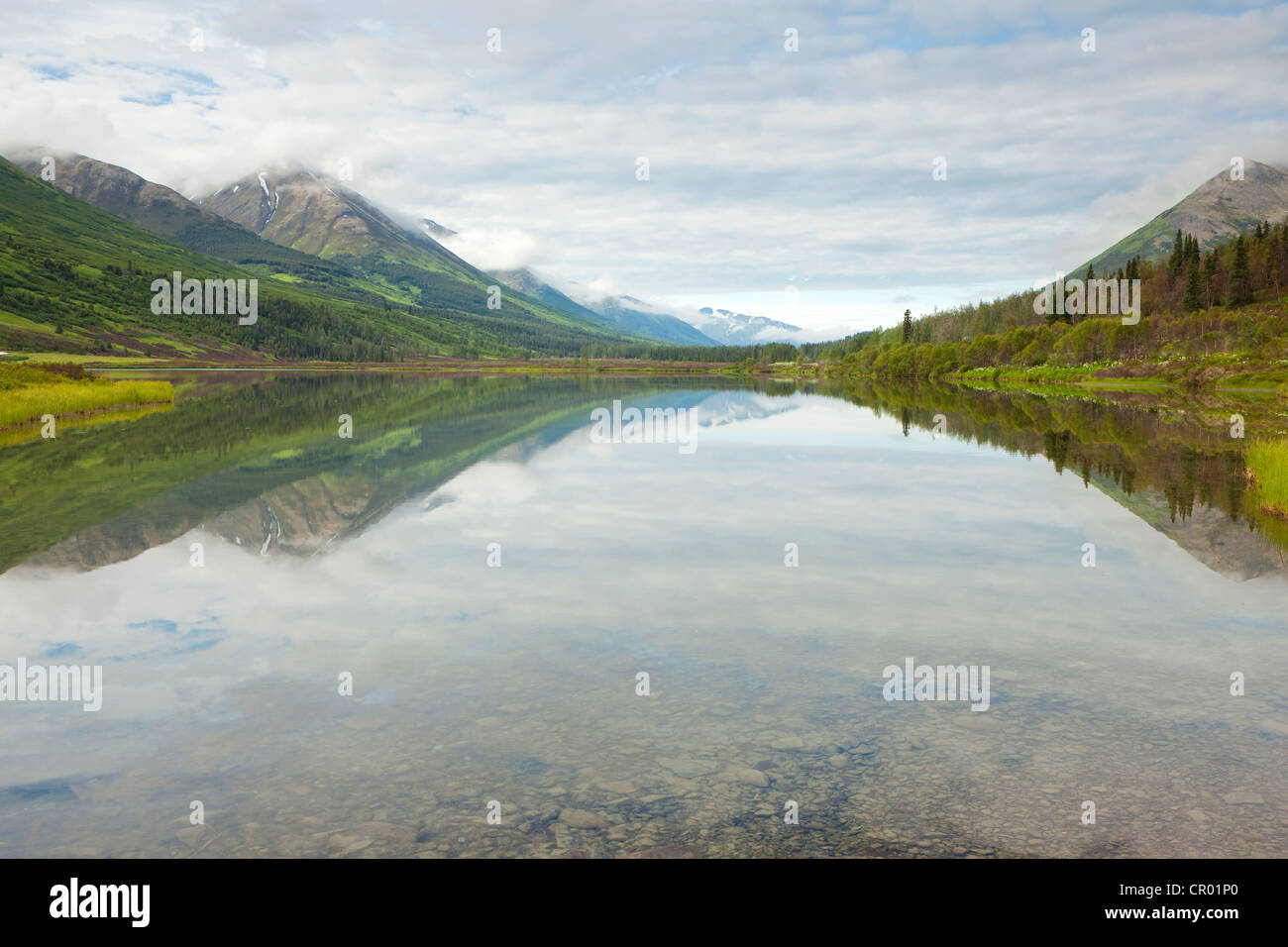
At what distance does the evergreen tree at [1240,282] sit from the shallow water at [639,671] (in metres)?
176

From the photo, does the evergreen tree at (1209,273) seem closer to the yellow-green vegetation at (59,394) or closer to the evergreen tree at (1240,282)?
the evergreen tree at (1240,282)

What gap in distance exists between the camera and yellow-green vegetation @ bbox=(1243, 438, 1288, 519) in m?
26.8

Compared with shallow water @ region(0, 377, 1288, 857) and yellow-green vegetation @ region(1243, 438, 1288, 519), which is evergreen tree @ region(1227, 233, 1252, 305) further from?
shallow water @ region(0, 377, 1288, 857)

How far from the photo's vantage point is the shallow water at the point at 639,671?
893cm

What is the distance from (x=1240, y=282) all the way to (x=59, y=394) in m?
195

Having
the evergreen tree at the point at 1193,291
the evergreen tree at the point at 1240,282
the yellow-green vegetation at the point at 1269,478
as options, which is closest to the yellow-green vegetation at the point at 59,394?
the yellow-green vegetation at the point at 1269,478

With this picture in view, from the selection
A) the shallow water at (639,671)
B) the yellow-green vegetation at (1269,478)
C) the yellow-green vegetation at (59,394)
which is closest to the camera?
the shallow water at (639,671)

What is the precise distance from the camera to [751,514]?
27.2 m
